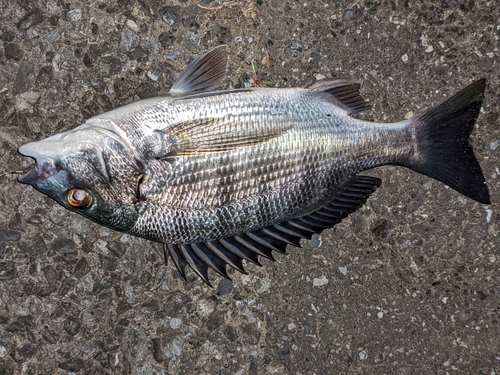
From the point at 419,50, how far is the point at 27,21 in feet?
9.12

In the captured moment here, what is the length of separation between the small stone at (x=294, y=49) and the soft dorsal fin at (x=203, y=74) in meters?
0.61

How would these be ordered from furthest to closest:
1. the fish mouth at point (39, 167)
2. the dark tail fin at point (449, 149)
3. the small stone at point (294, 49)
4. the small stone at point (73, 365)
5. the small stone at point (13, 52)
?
the small stone at point (73, 365) < the small stone at point (294, 49) < the small stone at point (13, 52) < the dark tail fin at point (449, 149) < the fish mouth at point (39, 167)

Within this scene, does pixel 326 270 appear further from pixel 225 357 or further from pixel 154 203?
pixel 154 203

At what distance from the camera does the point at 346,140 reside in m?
2.60

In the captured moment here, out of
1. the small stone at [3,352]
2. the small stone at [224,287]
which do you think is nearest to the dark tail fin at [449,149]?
the small stone at [224,287]

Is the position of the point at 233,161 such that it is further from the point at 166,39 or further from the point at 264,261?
the point at 166,39

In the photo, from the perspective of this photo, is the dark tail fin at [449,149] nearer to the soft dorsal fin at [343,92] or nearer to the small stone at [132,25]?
the soft dorsal fin at [343,92]

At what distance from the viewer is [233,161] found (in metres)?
2.46

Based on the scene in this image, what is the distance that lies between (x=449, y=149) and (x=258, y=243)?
4.43 feet

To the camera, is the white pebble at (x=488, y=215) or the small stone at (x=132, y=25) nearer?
the small stone at (x=132, y=25)

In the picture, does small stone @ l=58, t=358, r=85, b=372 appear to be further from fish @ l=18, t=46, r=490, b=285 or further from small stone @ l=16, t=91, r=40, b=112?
small stone @ l=16, t=91, r=40, b=112

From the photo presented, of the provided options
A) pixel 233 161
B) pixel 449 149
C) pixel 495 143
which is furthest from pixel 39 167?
pixel 495 143

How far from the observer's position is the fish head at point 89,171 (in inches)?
92.6

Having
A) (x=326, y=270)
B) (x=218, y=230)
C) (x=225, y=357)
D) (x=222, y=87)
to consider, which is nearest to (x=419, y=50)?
(x=222, y=87)
